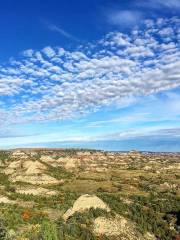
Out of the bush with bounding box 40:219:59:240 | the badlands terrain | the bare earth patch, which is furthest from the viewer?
the bare earth patch

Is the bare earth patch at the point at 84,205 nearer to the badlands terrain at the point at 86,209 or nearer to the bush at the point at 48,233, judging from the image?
the badlands terrain at the point at 86,209

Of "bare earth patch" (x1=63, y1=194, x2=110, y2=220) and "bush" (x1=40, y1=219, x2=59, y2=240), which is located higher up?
"bare earth patch" (x1=63, y1=194, x2=110, y2=220)

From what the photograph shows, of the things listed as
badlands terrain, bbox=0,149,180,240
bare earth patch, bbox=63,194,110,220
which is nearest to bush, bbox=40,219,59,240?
badlands terrain, bbox=0,149,180,240

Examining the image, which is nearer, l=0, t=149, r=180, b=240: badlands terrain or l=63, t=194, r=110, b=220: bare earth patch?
l=0, t=149, r=180, b=240: badlands terrain

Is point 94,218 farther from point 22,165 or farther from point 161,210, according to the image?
point 22,165

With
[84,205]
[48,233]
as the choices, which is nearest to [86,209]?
[84,205]

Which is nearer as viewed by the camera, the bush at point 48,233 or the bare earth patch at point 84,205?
the bush at point 48,233

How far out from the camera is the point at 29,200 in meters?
117

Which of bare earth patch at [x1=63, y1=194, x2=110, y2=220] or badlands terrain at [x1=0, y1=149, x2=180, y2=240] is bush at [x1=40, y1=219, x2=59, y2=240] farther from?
bare earth patch at [x1=63, y1=194, x2=110, y2=220]

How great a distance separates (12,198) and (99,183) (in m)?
53.7

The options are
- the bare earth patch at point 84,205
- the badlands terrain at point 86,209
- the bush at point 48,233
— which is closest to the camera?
the bush at point 48,233

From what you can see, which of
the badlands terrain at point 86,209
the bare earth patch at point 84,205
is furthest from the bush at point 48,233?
the bare earth patch at point 84,205

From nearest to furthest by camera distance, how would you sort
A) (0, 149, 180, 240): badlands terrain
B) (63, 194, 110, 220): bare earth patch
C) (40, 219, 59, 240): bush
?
(40, 219, 59, 240): bush → (0, 149, 180, 240): badlands terrain → (63, 194, 110, 220): bare earth patch

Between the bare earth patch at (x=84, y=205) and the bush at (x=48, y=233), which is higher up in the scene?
the bare earth patch at (x=84, y=205)
